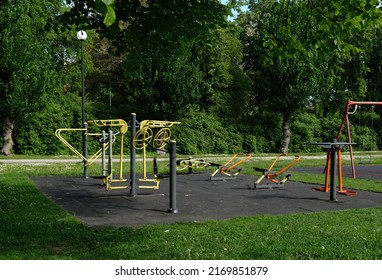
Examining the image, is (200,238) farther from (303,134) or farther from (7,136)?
(303,134)

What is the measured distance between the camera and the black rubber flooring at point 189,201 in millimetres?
7984

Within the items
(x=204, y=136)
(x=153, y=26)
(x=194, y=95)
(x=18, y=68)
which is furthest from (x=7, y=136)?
(x=153, y=26)

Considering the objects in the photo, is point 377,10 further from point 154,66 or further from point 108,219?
point 154,66

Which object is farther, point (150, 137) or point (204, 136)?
point (204, 136)

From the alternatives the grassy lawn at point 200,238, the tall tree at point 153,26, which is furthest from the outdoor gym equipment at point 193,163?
the grassy lawn at point 200,238

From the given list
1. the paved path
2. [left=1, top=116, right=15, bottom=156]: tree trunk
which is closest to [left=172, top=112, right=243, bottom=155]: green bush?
[left=1, top=116, right=15, bottom=156]: tree trunk

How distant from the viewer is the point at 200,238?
6027 mm

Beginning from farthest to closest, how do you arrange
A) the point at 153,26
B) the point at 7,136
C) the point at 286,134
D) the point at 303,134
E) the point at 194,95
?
the point at 303,134
the point at 286,134
the point at 194,95
the point at 7,136
the point at 153,26

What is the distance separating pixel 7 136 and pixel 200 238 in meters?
22.8

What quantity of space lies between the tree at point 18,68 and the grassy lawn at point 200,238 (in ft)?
60.2

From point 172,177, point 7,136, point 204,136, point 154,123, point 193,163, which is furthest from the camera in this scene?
point 204,136

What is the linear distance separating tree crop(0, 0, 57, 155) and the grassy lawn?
18.4m

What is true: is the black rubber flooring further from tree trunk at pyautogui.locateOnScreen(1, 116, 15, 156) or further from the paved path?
tree trunk at pyautogui.locateOnScreen(1, 116, 15, 156)

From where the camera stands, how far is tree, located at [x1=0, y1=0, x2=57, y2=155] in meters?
25.2
